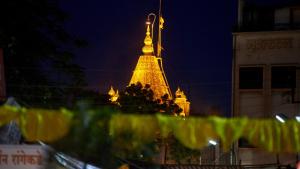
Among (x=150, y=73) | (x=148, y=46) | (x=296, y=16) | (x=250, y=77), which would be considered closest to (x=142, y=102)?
(x=250, y=77)

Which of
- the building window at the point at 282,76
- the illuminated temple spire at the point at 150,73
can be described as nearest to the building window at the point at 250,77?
the building window at the point at 282,76

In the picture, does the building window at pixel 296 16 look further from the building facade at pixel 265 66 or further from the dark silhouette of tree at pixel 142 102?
the dark silhouette of tree at pixel 142 102

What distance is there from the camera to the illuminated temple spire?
40.1m

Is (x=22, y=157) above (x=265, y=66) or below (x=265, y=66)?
below

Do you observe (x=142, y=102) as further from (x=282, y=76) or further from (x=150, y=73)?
(x=150, y=73)

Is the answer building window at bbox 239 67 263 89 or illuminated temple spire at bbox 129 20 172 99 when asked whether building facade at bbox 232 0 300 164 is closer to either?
building window at bbox 239 67 263 89

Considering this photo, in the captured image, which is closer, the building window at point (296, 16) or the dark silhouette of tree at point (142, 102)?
the building window at point (296, 16)

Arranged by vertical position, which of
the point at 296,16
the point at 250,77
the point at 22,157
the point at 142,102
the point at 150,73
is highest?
the point at 296,16

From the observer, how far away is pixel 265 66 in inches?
1136

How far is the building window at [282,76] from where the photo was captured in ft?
92.7

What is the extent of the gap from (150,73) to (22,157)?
96.5 feet

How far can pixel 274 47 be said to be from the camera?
2880 cm

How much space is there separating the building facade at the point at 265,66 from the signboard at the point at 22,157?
1788cm

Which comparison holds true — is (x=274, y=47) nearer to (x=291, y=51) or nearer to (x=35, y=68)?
(x=291, y=51)
